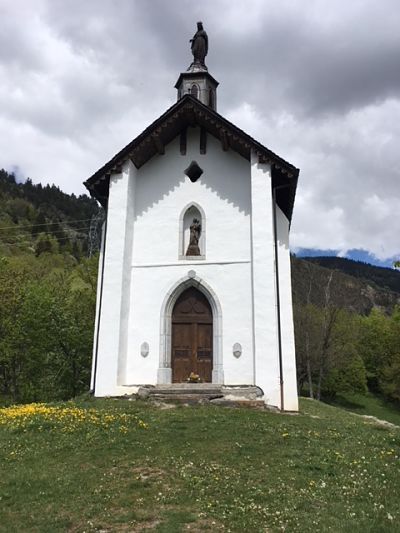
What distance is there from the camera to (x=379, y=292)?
4828 inches

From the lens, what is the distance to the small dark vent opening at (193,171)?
1847 cm

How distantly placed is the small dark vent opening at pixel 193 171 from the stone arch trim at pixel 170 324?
3822mm

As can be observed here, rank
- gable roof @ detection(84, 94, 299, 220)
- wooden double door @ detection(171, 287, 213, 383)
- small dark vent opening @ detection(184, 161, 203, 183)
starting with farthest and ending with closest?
small dark vent opening @ detection(184, 161, 203, 183), gable roof @ detection(84, 94, 299, 220), wooden double door @ detection(171, 287, 213, 383)

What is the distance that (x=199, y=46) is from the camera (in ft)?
76.1

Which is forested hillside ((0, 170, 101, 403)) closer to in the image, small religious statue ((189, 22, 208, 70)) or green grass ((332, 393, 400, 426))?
small religious statue ((189, 22, 208, 70))

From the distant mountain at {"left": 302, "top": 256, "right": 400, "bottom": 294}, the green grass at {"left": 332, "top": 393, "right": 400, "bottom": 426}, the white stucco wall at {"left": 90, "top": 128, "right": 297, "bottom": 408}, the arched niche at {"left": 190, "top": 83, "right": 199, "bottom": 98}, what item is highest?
the distant mountain at {"left": 302, "top": 256, "right": 400, "bottom": 294}

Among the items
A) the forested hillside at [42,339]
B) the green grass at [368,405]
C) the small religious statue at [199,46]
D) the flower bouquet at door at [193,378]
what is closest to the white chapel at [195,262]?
the flower bouquet at door at [193,378]

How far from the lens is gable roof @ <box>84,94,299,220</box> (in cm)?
1688

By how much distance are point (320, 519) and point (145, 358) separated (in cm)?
1089

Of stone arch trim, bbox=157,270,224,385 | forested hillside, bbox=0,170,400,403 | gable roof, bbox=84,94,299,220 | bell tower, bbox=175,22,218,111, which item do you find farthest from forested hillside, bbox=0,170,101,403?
bell tower, bbox=175,22,218,111

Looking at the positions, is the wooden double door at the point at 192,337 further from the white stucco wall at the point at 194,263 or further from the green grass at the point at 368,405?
the green grass at the point at 368,405

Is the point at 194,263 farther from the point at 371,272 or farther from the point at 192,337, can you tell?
the point at 371,272

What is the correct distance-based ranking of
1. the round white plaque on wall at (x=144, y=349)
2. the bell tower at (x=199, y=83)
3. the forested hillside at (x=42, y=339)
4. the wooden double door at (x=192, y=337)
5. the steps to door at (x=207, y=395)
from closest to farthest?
the steps to door at (x=207, y=395) → the round white plaque on wall at (x=144, y=349) → the wooden double door at (x=192, y=337) → the bell tower at (x=199, y=83) → the forested hillside at (x=42, y=339)

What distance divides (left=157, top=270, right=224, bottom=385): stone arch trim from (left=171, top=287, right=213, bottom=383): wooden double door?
0.76 ft
